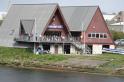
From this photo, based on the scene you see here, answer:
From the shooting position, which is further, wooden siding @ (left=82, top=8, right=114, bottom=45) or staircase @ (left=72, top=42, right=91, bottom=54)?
wooden siding @ (left=82, top=8, right=114, bottom=45)

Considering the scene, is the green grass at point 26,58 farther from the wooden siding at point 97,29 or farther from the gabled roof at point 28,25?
the wooden siding at point 97,29

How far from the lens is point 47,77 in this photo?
199 feet

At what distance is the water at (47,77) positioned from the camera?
58.7m

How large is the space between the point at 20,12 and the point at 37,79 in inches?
1154

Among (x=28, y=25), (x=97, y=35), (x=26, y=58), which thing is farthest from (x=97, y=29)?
(x=26, y=58)

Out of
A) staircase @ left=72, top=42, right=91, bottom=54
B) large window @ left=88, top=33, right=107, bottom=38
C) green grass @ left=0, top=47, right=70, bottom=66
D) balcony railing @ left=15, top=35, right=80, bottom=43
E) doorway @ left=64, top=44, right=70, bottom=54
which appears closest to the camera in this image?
green grass @ left=0, top=47, right=70, bottom=66

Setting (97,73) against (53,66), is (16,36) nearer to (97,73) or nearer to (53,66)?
(53,66)

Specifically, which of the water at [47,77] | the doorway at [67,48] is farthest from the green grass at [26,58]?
the doorway at [67,48]

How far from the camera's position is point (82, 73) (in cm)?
6362

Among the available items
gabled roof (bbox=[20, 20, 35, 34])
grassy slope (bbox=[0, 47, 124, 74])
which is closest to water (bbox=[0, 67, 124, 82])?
grassy slope (bbox=[0, 47, 124, 74])

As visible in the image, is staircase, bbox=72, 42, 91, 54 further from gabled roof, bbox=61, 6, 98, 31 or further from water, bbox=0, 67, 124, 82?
water, bbox=0, 67, 124, 82

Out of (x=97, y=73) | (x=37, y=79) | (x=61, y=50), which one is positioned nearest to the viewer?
(x=37, y=79)

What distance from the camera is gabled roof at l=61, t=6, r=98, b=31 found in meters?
83.6

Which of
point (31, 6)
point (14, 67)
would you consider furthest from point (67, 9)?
point (14, 67)
